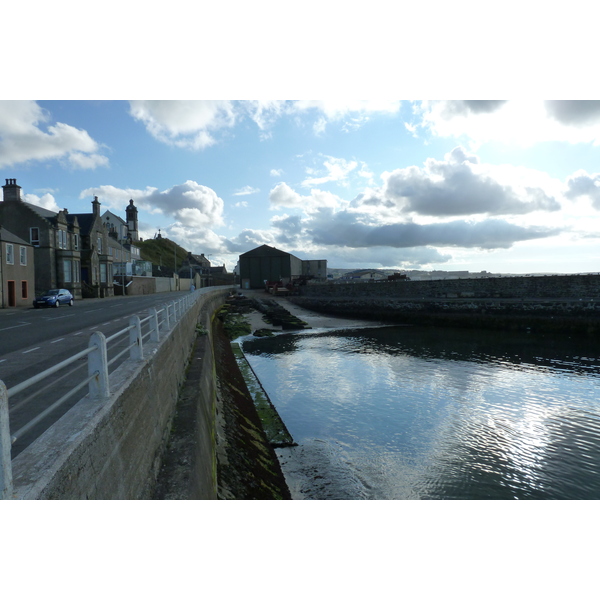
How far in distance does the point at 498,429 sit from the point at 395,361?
446 inches

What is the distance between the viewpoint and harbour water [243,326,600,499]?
9.98 meters

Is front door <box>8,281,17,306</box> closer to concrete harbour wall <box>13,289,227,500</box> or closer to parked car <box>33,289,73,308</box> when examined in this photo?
parked car <box>33,289,73,308</box>

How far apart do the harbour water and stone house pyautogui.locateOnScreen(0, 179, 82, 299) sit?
2582 centimetres

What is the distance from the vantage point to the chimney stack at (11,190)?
38969 millimetres

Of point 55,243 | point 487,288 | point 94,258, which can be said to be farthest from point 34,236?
point 487,288

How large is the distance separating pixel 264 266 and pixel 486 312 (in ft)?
170

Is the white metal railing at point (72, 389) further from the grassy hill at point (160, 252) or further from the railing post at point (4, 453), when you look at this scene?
the grassy hill at point (160, 252)

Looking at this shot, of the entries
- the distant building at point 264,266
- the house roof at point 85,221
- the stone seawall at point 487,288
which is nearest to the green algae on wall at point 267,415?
the stone seawall at point 487,288

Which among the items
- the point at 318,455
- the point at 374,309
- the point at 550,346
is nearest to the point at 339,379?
the point at 318,455

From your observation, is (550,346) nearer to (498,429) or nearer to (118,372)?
(498,429)

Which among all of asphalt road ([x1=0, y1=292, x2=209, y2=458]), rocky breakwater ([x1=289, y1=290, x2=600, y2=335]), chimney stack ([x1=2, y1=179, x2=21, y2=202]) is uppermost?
chimney stack ([x1=2, y1=179, x2=21, y2=202])

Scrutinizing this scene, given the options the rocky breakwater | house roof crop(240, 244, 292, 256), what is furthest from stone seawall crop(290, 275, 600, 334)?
house roof crop(240, 244, 292, 256)

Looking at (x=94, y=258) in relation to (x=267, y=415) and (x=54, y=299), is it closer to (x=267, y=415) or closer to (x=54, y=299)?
(x=54, y=299)

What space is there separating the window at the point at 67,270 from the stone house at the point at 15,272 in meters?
7.16
